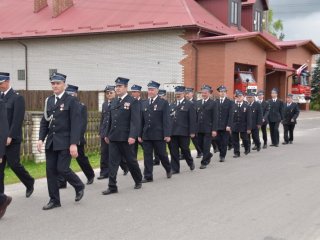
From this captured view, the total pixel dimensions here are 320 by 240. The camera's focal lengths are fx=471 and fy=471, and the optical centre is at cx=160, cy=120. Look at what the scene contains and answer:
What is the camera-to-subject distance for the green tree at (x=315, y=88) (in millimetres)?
41428

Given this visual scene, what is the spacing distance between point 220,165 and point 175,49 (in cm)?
1481

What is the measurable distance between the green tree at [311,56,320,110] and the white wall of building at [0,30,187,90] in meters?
20.6

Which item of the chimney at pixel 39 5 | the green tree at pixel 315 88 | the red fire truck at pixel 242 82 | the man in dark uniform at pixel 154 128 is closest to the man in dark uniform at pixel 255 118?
the man in dark uniform at pixel 154 128

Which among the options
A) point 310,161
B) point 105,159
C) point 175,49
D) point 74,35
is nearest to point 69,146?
point 105,159

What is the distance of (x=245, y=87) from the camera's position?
2614 cm

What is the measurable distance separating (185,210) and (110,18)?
2176cm

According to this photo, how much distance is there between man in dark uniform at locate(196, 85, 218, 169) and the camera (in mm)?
10867

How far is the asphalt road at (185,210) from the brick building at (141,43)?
15.6 metres

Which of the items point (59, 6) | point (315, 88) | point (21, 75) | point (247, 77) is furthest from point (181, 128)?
point (315, 88)

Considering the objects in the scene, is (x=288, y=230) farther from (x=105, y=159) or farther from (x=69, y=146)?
(x=105, y=159)

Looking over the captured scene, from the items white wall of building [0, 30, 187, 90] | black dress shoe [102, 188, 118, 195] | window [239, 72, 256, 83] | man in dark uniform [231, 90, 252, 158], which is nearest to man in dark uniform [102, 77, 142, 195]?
black dress shoe [102, 188, 118, 195]

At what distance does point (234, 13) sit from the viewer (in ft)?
94.5

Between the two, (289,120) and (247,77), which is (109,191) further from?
(247,77)

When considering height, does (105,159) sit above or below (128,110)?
below
